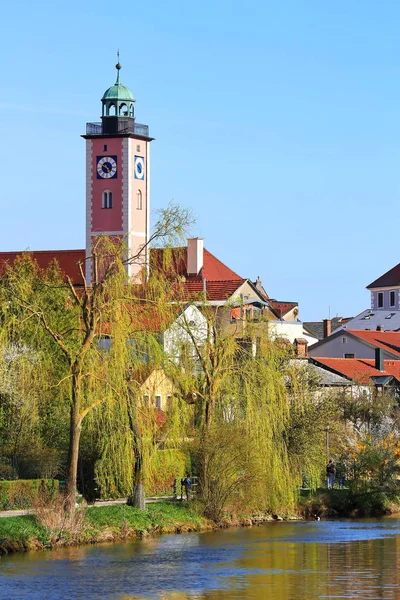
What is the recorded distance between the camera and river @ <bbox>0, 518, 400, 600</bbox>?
1357 inches

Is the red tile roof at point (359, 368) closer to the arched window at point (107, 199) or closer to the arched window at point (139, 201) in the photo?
the arched window at point (139, 201)

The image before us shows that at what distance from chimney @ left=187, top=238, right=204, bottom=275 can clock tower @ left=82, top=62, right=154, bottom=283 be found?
347 cm

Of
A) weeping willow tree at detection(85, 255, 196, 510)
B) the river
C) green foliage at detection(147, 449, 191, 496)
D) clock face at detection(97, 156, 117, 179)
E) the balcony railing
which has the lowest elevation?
the river

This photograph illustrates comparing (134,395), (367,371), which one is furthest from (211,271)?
(134,395)

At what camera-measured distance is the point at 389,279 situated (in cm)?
14525

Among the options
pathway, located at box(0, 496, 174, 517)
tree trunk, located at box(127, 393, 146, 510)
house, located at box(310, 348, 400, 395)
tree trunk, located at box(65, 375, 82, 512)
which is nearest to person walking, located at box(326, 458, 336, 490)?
pathway, located at box(0, 496, 174, 517)

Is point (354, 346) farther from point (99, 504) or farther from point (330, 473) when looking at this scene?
point (99, 504)

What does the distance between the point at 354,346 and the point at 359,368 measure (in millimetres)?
13216

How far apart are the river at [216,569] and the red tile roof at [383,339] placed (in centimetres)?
5743

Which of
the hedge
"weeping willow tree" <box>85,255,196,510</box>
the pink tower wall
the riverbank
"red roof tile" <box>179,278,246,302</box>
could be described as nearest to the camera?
the riverbank

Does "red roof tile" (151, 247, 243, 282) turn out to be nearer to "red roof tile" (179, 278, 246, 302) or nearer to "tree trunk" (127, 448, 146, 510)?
"red roof tile" (179, 278, 246, 302)

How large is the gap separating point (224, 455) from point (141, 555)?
10671 mm

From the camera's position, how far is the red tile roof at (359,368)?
87812 mm

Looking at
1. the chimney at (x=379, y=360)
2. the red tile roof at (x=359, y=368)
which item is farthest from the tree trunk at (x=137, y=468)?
the chimney at (x=379, y=360)
